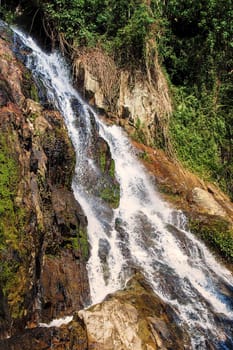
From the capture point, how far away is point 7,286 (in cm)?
557

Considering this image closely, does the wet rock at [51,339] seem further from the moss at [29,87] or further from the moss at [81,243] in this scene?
the moss at [29,87]

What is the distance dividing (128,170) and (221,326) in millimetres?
6089

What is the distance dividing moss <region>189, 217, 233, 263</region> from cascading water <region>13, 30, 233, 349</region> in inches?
11.4

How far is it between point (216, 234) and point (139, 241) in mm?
2389

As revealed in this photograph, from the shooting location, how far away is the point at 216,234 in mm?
10961

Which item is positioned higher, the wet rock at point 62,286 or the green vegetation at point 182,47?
the green vegetation at point 182,47

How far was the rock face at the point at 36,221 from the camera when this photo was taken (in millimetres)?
5793

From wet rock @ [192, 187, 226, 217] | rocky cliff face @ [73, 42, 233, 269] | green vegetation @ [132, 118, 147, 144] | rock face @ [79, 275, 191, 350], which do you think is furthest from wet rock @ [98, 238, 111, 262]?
green vegetation @ [132, 118, 147, 144]

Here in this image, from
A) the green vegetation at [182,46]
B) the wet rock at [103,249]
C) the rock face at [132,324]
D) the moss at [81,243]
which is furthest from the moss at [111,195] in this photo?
the rock face at [132,324]

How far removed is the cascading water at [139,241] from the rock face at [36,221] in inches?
27.4

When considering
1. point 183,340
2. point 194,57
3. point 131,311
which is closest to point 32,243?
point 131,311

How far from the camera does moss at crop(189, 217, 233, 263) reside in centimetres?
1080

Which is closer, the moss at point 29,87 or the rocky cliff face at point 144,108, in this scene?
the moss at point 29,87

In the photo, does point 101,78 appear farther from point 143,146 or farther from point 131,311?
point 131,311
